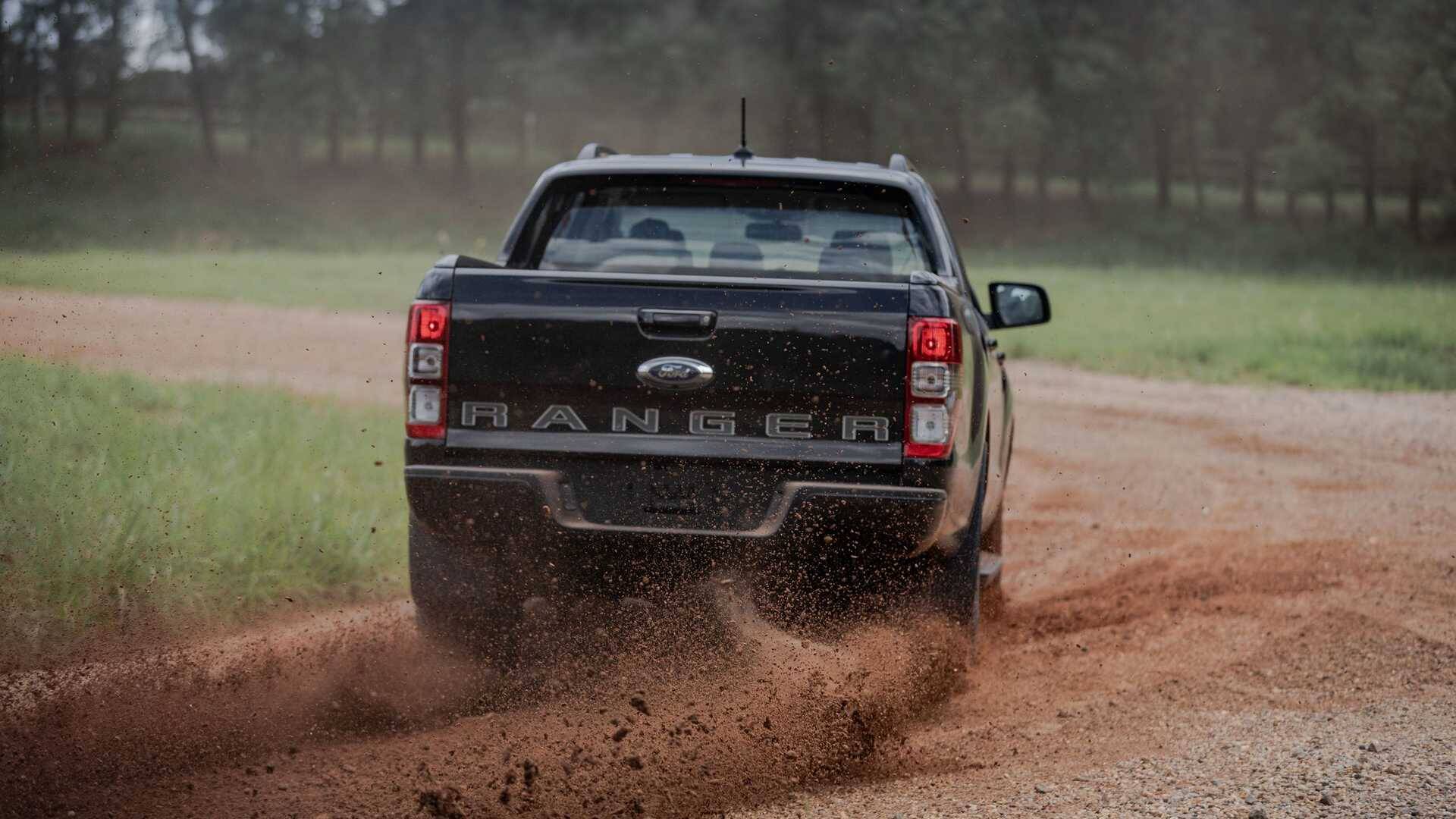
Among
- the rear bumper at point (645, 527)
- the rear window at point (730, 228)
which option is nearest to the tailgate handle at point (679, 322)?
the rear bumper at point (645, 527)

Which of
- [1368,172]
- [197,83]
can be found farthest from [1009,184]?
[197,83]

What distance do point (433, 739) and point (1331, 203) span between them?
165 feet

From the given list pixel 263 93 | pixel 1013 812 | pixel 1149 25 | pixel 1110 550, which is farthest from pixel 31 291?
pixel 1149 25

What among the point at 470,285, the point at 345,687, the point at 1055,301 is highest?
the point at 470,285

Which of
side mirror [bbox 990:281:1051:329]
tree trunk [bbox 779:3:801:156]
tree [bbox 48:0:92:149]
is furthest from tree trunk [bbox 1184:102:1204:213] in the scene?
side mirror [bbox 990:281:1051:329]

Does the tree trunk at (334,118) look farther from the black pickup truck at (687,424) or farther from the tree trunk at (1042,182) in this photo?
the black pickup truck at (687,424)

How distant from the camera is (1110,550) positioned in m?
8.41

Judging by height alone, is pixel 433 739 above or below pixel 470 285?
below

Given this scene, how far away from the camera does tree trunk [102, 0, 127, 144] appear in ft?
119

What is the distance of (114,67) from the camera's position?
41750mm

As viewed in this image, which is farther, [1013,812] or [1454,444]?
[1454,444]

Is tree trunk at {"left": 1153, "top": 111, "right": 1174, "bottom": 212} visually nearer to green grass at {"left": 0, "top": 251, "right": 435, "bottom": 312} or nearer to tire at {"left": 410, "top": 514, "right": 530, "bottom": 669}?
green grass at {"left": 0, "top": 251, "right": 435, "bottom": 312}

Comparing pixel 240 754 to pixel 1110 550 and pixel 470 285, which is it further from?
pixel 1110 550

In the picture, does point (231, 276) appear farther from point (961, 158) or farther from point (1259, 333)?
→ point (961, 158)
